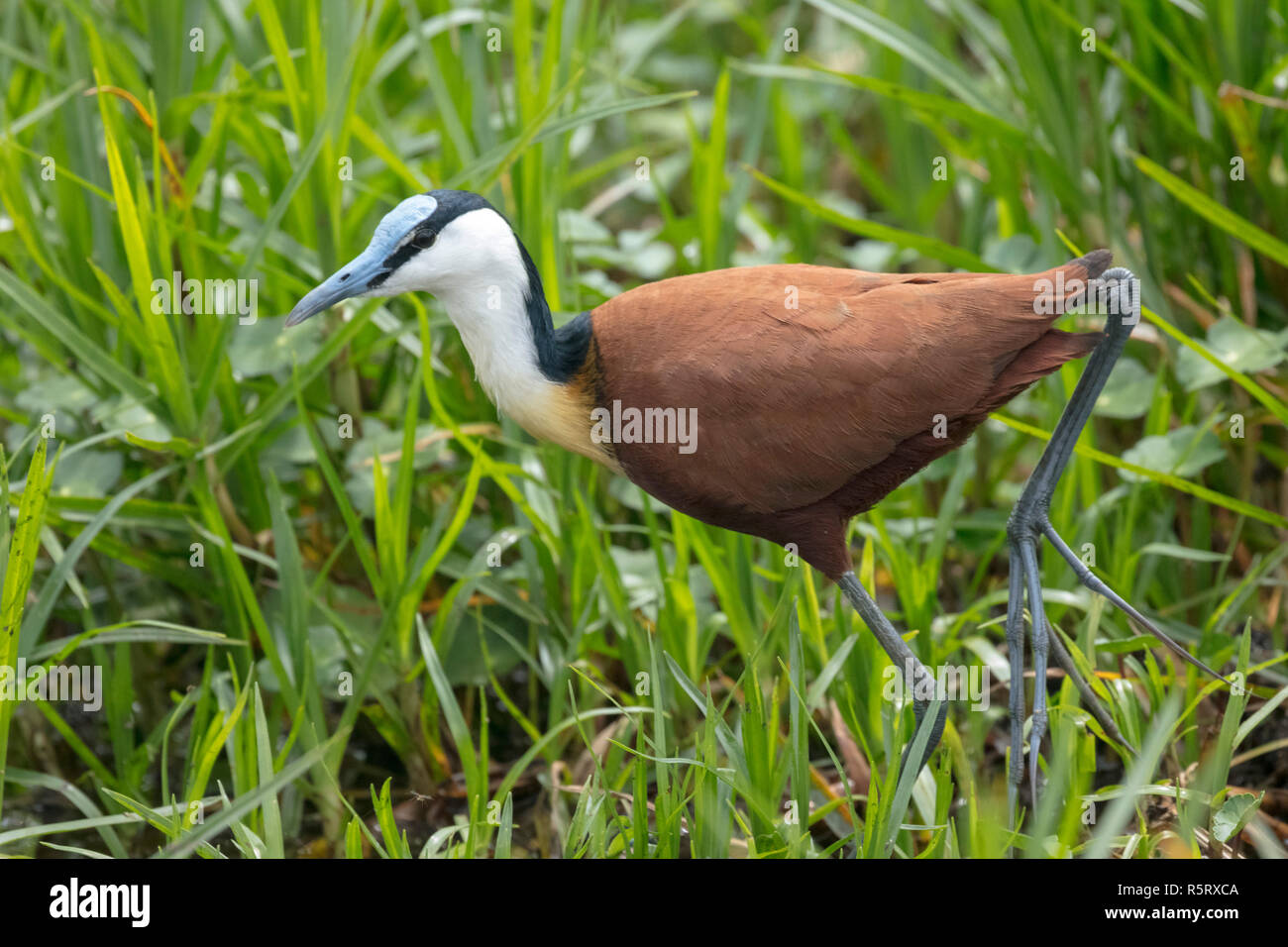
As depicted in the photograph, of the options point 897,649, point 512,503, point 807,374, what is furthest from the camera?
point 512,503

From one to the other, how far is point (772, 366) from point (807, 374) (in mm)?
62

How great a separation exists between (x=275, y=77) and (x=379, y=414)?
114cm

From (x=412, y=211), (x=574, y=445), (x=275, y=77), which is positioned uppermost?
(x=275, y=77)

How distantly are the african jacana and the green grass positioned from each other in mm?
274

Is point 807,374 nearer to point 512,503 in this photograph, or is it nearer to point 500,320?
point 500,320

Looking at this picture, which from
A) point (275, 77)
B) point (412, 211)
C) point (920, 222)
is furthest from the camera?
point (920, 222)

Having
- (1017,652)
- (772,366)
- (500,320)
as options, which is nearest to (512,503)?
(500,320)

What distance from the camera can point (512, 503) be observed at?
343 centimetres

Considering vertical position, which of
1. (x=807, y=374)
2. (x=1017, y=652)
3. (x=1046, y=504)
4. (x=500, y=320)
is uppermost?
(x=500, y=320)

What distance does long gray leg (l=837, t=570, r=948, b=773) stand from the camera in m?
2.52
